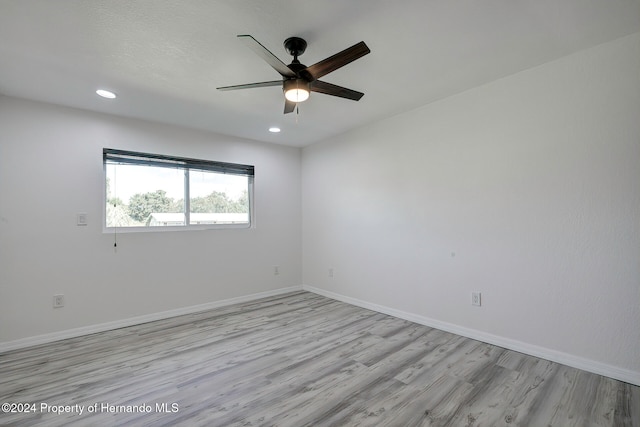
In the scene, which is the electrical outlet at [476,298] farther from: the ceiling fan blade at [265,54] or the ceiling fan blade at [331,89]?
the ceiling fan blade at [265,54]

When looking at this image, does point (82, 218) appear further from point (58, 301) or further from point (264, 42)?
point (264, 42)

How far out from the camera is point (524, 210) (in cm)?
248

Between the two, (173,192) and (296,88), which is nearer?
(296,88)

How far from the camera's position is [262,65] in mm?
2238

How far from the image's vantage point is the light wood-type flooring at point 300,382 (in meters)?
1.73

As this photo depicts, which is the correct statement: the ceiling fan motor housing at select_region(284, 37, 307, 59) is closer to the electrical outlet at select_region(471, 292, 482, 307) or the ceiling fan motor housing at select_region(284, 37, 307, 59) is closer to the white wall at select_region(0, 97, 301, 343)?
the white wall at select_region(0, 97, 301, 343)

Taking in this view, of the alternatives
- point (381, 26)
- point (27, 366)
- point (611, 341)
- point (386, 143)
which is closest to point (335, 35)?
point (381, 26)

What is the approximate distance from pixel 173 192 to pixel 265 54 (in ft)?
8.71

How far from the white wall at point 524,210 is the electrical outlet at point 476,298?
0.15 ft

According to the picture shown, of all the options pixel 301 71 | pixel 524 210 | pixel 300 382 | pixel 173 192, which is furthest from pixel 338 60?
pixel 173 192

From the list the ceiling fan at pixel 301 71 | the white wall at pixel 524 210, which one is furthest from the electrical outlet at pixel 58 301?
the white wall at pixel 524 210

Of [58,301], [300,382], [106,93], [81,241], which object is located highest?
[106,93]

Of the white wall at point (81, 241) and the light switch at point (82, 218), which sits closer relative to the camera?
the white wall at point (81, 241)

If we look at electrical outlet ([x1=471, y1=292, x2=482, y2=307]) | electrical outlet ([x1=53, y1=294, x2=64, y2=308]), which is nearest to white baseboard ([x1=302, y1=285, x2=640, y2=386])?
electrical outlet ([x1=471, y1=292, x2=482, y2=307])
